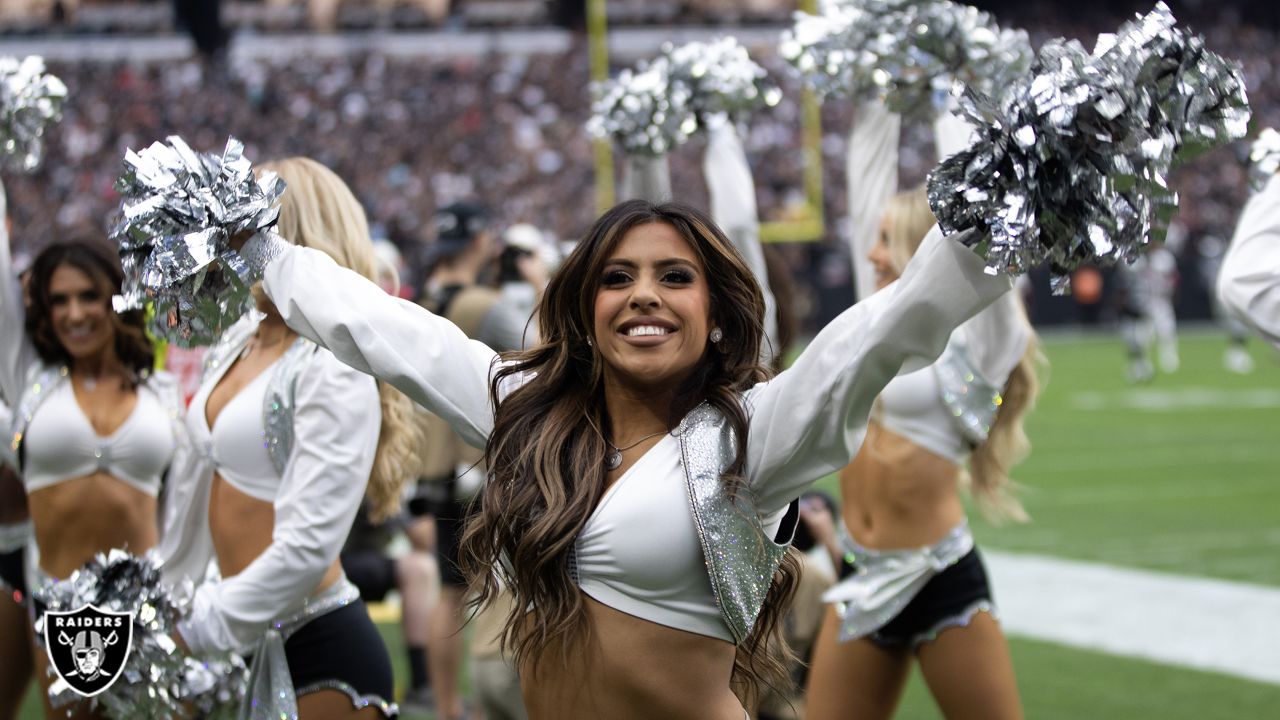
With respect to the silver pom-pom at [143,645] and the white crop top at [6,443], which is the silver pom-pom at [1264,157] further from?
the white crop top at [6,443]

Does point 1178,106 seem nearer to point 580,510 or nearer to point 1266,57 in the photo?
point 580,510

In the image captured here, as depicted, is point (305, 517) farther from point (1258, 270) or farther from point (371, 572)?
point (371, 572)

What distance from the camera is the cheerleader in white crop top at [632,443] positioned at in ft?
6.75

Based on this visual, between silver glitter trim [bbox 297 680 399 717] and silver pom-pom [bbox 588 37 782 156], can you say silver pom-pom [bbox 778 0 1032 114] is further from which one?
silver glitter trim [bbox 297 680 399 717]

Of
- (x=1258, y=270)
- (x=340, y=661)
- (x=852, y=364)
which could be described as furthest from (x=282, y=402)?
(x=1258, y=270)

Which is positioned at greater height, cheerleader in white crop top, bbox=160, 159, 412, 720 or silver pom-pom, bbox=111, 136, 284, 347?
silver pom-pom, bbox=111, 136, 284, 347

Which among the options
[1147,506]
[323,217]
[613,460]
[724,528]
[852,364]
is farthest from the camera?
[1147,506]

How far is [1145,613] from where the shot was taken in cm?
617

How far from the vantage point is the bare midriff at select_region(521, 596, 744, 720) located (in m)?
2.10

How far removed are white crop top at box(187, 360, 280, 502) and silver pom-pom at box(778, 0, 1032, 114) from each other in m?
1.54

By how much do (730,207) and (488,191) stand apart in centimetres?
2079

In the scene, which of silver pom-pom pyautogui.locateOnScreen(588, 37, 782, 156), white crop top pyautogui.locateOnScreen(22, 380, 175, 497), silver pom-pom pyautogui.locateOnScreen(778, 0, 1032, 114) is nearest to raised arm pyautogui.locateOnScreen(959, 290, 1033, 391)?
silver pom-pom pyautogui.locateOnScreen(778, 0, 1032, 114)

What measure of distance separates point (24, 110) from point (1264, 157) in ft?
8.47

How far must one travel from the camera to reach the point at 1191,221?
28203 millimetres
